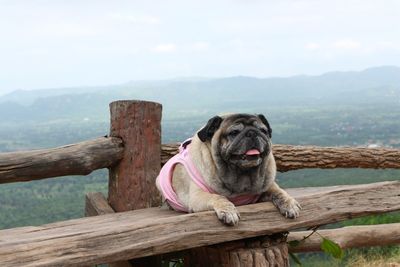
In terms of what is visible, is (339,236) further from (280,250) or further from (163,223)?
(163,223)

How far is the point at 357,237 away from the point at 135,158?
2448 mm

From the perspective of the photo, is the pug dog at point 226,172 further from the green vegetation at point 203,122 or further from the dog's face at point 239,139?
the green vegetation at point 203,122

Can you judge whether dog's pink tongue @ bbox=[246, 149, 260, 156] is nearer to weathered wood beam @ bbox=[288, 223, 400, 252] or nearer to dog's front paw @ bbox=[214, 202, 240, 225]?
dog's front paw @ bbox=[214, 202, 240, 225]

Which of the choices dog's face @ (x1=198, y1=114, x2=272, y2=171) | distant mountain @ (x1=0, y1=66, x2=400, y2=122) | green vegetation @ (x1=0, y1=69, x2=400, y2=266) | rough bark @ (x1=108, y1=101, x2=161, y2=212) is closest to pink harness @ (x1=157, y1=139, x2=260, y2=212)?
dog's face @ (x1=198, y1=114, x2=272, y2=171)

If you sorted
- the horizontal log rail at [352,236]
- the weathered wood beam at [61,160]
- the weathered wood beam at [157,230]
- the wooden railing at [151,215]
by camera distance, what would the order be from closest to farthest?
the weathered wood beam at [157,230] < the wooden railing at [151,215] < the weathered wood beam at [61,160] < the horizontal log rail at [352,236]

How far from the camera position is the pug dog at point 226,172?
10.5 feet

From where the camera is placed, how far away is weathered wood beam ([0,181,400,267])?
2.68 m

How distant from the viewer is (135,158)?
14.5ft

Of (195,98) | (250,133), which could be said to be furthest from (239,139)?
(195,98)

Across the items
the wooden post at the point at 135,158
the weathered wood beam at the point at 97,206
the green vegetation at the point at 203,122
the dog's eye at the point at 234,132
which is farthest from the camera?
the green vegetation at the point at 203,122

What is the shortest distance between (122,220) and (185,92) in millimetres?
171528

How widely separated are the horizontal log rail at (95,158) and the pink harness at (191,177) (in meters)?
0.82

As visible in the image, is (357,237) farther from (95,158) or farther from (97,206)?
(95,158)

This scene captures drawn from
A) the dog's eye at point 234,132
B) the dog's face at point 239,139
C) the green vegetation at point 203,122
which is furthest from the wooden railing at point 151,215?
the green vegetation at point 203,122
